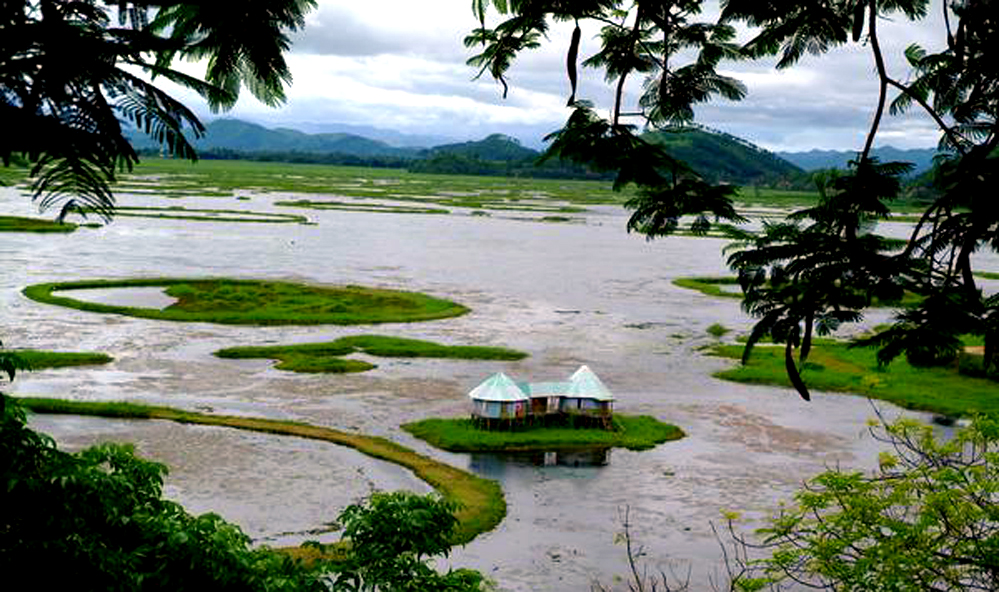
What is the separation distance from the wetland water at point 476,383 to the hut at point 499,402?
7.19 feet

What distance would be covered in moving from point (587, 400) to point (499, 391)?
8.44 ft

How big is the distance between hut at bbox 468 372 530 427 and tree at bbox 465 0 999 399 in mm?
21062

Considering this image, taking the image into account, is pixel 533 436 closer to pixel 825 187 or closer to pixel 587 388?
pixel 587 388

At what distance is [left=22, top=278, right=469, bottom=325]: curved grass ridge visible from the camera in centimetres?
4319

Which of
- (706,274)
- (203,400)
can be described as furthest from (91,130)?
(706,274)

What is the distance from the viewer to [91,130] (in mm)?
3064

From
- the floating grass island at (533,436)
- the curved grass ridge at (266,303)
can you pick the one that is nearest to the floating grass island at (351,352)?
the curved grass ridge at (266,303)

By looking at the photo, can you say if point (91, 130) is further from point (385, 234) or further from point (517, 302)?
point (385, 234)

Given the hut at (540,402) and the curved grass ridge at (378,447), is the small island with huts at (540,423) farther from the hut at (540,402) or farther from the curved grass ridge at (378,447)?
the curved grass ridge at (378,447)

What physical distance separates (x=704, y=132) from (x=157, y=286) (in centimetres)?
4900

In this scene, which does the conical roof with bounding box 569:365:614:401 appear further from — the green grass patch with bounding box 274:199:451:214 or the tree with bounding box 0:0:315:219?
the green grass patch with bounding box 274:199:451:214

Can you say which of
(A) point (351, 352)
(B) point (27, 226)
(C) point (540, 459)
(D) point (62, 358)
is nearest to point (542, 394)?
(C) point (540, 459)

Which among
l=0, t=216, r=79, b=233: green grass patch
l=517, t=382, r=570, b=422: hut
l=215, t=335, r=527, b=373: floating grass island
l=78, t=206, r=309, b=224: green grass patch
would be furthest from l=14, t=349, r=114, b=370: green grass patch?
l=78, t=206, r=309, b=224: green grass patch

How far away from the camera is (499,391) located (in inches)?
1064
